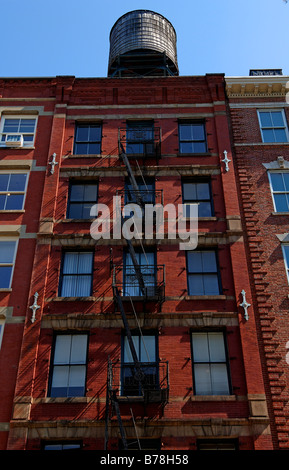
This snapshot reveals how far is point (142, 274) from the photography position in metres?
19.1

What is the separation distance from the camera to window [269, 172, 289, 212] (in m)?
21.3

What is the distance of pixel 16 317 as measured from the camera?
18.5 metres

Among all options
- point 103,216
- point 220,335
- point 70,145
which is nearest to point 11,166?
point 70,145

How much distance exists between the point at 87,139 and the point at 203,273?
877cm

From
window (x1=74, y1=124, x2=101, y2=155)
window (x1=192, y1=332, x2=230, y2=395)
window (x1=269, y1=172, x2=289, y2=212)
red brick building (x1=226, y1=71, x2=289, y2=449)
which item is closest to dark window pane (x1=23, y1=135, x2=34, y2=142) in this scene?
window (x1=74, y1=124, x2=101, y2=155)

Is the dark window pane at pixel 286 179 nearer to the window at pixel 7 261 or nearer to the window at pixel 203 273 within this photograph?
the window at pixel 203 273

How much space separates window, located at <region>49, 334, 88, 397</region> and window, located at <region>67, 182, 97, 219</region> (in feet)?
18.0

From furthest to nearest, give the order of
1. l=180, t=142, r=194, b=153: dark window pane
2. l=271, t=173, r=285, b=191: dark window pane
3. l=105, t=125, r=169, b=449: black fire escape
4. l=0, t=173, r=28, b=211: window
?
l=180, t=142, r=194, b=153: dark window pane → l=271, t=173, r=285, b=191: dark window pane → l=0, t=173, r=28, b=211: window → l=105, t=125, r=169, b=449: black fire escape

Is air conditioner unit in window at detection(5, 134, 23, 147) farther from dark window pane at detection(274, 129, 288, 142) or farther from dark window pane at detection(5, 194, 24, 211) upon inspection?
dark window pane at detection(274, 129, 288, 142)

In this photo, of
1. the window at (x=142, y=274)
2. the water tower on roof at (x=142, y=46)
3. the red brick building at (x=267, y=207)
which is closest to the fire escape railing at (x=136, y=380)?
Result: the window at (x=142, y=274)

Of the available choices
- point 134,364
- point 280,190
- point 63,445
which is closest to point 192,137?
point 280,190

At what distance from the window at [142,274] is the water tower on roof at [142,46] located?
537 inches

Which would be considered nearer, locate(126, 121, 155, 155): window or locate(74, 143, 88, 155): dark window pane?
locate(126, 121, 155, 155): window

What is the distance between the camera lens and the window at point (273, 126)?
23.6m
